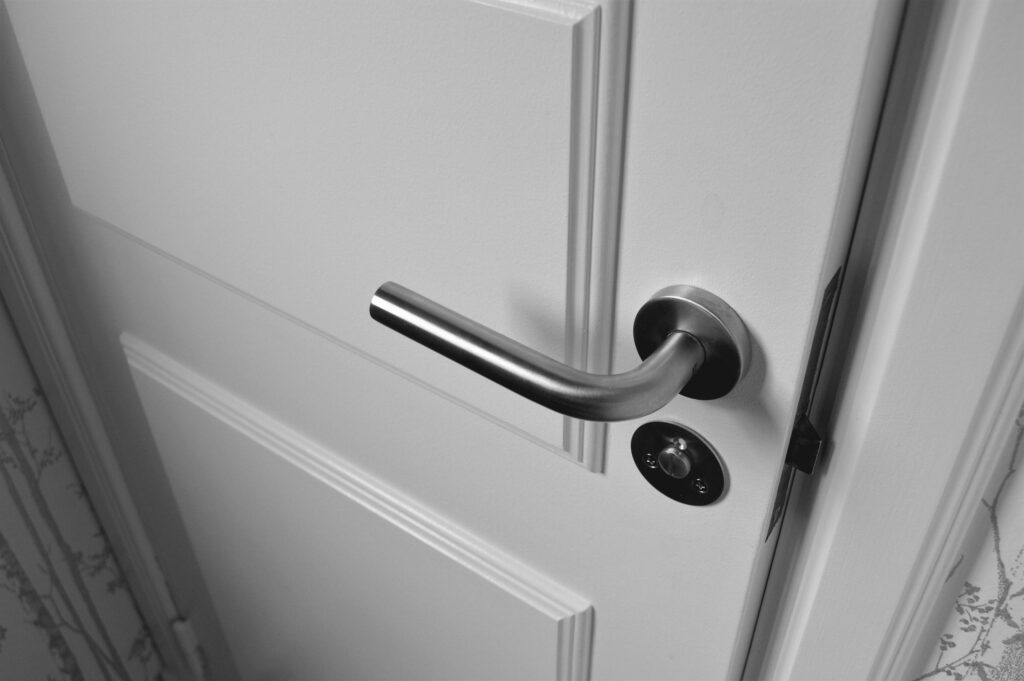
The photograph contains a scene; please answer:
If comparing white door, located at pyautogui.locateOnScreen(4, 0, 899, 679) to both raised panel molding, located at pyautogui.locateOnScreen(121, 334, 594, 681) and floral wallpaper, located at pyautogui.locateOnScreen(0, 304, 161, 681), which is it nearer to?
raised panel molding, located at pyautogui.locateOnScreen(121, 334, 594, 681)

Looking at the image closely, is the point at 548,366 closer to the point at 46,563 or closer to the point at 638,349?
the point at 638,349

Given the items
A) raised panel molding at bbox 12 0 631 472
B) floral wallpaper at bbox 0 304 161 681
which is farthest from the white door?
floral wallpaper at bbox 0 304 161 681

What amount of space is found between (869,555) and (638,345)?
0.16 meters

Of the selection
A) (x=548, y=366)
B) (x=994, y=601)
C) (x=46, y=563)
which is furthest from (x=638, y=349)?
(x=46, y=563)

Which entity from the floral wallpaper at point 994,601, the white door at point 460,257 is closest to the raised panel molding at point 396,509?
the white door at point 460,257

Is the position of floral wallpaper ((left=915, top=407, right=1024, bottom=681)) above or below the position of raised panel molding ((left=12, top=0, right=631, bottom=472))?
below

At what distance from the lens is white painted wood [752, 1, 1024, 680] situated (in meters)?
0.33

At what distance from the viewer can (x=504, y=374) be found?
42cm

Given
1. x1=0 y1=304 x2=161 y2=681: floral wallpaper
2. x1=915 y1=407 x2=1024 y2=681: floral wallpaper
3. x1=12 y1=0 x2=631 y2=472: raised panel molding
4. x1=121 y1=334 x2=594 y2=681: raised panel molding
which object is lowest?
x1=0 y1=304 x2=161 y2=681: floral wallpaper

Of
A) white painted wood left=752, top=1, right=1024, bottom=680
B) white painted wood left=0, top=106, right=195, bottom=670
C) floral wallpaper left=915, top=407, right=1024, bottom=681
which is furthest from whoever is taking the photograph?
white painted wood left=0, top=106, right=195, bottom=670

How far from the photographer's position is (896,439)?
0.42 metres

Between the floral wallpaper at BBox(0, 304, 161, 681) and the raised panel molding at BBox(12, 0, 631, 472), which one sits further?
the floral wallpaper at BBox(0, 304, 161, 681)

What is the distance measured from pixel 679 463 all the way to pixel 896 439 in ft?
0.36

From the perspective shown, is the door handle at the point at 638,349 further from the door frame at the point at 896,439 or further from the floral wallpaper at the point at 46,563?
the floral wallpaper at the point at 46,563
